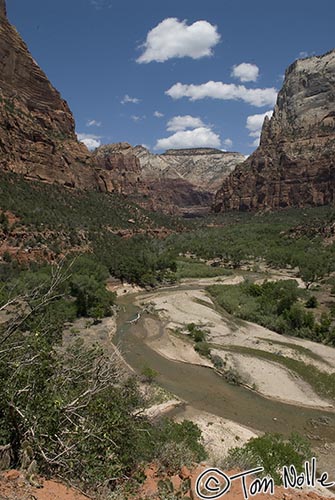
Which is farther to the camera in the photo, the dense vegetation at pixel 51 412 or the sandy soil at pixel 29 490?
the dense vegetation at pixel 51 412

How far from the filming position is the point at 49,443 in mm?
6574

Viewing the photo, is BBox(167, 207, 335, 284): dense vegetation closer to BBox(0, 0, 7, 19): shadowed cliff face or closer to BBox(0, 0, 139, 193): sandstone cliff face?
BBox(0, 0, 139, 193): sandstone cliff face

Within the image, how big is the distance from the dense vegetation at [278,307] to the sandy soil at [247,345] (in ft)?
4.61

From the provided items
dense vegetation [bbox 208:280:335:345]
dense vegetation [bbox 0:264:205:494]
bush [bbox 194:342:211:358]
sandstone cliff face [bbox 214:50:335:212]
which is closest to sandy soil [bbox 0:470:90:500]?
dense vegetation [bbox 0:264:205:494]

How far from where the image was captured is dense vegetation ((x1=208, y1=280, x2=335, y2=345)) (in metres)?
36.2

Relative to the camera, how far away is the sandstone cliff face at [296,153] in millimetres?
143125

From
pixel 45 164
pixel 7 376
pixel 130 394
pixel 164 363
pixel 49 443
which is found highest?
pixel 45 164

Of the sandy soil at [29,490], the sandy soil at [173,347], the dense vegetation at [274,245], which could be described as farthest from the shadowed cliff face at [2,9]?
the sandy soil at [29,490]

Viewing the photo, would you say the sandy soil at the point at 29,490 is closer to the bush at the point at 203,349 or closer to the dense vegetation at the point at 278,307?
the bush at the point at 203,349

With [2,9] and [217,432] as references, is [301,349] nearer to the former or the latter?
[217,432]

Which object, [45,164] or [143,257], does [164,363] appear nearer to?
[143,257]

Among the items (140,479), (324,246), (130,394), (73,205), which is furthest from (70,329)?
(324,246)

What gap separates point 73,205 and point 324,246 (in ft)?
175

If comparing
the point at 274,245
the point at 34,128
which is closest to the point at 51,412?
the point at 34,128
